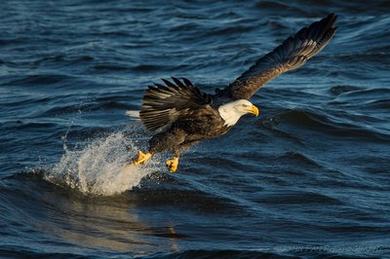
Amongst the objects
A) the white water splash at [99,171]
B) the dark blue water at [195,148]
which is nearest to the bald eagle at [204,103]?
the dark blue water at [195,148]

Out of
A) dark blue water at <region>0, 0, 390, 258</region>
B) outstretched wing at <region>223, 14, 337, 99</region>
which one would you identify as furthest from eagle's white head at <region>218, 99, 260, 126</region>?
outstretched wing at <region>223, 14, 337, 99</region>

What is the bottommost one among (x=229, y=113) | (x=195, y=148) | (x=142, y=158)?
(x=195, y=148)

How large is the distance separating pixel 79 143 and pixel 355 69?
17.7 ft

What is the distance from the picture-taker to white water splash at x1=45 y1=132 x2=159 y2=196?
10.2 metres

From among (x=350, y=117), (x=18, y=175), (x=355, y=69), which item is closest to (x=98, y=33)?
(x=355, y=69)

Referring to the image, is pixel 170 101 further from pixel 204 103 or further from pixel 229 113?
pixel 229 113

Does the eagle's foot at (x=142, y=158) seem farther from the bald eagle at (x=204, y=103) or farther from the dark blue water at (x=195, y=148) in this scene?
the dark blue water at (x=195, y=148)

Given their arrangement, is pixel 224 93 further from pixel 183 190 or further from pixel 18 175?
pixel 18 175

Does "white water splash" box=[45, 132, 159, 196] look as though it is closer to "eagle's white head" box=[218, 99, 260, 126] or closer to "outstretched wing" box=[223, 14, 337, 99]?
"outstretched wing" box=[223, 14, 337, 99]

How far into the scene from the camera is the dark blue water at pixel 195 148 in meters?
9.09

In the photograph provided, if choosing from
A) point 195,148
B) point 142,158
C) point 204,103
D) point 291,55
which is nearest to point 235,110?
point 204,103

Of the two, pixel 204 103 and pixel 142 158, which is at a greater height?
pixel 204 103

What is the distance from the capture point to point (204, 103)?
852cm

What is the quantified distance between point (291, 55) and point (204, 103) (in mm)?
2049
